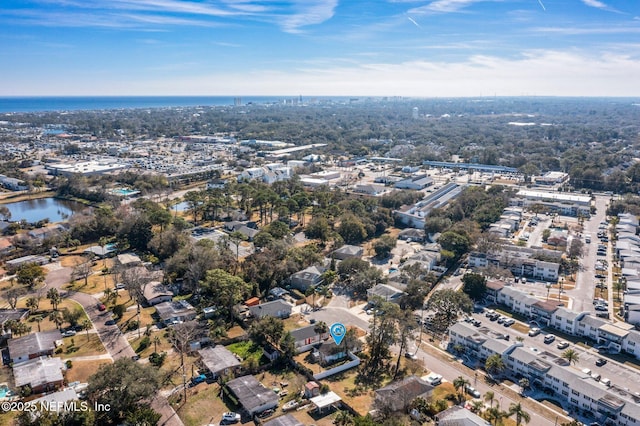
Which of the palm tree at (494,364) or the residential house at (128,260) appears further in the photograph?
the residential house at (128,260)

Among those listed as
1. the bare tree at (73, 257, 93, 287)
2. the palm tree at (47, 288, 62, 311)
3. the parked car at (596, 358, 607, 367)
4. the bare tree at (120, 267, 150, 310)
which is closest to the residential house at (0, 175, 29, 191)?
the bare tree at (73, 257, 93, 287)

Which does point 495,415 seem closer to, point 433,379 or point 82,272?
point 433,379

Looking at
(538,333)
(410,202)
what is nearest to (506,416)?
(538,333)

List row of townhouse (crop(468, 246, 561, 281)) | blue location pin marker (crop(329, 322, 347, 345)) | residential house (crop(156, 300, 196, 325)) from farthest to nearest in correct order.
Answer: row of townhouse (crop(468, 246, 561, 281)), residential house (crop(156, 300, 196, 325)), blue location pin marker (crop(329, 322, 347, 345))

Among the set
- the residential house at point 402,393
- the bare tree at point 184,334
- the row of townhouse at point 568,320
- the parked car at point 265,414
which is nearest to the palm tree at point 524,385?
the residential house at point 402,393

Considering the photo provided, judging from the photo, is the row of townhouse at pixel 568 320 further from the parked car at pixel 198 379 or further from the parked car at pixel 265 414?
the parked car at pixel 198 379

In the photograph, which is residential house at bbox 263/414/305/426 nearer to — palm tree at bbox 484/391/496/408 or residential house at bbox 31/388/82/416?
residential house at bbox 31/388/82/416

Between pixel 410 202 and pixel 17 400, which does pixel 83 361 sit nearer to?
pixel 17 400
